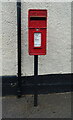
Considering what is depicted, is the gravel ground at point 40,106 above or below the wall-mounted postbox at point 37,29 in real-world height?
below

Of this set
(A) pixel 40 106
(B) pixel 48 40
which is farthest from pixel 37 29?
(A) pixel 40 106

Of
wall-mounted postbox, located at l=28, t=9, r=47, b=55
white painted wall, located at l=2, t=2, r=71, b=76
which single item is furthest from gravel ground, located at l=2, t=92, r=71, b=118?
wall-mounted postbox, located at l=28, t=9, r=47, b=55

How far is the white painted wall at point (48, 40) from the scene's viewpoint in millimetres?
4074

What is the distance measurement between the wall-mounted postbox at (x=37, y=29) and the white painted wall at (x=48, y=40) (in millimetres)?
765

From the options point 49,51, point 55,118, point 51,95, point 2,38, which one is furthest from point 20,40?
point 55,118

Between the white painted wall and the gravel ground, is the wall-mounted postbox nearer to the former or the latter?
the white painted wall

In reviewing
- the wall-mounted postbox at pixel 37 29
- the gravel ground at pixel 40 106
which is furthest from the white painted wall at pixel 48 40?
the wall-mounted postbox at pixel 37 29

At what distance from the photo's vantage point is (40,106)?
3752 mm

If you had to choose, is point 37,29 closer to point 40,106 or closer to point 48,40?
point 48,40

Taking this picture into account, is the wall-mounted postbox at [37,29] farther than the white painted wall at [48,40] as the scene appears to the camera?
No

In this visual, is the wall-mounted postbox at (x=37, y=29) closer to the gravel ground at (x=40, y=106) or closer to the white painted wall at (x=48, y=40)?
the white painted wall at (x=48, y=40)

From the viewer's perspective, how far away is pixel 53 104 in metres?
3.83

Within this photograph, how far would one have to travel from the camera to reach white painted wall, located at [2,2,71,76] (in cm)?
407

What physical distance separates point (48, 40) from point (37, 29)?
2.99ft
